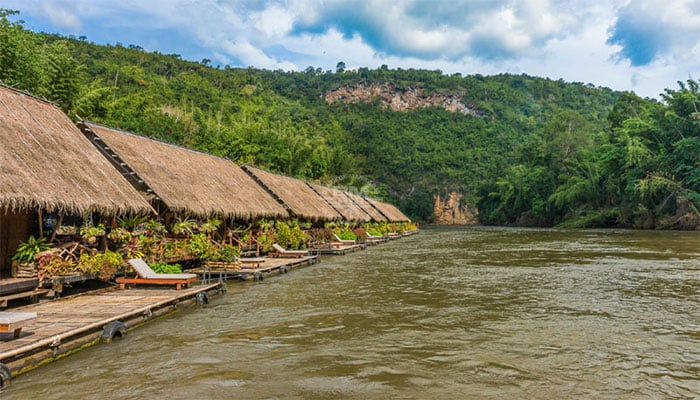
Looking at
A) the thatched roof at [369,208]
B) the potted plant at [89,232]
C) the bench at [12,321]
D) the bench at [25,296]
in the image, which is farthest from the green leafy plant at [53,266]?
the thatched roof at [369,208]

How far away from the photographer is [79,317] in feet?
24.1

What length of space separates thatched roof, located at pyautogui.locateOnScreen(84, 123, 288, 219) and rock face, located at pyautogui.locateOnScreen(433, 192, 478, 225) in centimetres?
7092

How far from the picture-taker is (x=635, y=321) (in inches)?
329

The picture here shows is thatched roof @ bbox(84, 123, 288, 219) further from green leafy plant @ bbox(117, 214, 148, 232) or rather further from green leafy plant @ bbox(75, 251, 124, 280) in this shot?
green leafy plant @ bbox(75, 251, 124, 280)

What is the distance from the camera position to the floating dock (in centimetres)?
570

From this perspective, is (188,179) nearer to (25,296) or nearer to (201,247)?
(201,247)

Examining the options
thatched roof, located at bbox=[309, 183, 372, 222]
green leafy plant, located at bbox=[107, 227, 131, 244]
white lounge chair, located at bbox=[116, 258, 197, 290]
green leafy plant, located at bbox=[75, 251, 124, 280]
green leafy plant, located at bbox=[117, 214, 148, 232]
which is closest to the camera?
green leafy plant, located at bbox=[75, 251, 124, 280]

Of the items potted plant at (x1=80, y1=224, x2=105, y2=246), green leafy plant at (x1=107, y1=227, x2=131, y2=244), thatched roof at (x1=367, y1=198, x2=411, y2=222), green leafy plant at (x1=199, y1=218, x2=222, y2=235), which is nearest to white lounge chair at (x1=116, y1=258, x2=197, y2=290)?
green leafy plant at (x1=107, y1=227, x2=131, y2=244)

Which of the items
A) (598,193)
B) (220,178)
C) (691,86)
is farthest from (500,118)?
(220,178)

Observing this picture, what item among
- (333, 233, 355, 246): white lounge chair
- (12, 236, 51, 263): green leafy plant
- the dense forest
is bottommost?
(333, 233, 355, 246): white lounge chair

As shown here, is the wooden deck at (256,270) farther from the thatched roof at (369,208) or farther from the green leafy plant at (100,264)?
the thatched roof at (369,208)

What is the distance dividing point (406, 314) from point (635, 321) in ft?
12.8

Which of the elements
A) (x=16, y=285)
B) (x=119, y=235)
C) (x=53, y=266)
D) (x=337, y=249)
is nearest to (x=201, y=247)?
(x=119, y=235)

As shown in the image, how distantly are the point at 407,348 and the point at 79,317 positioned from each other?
16.0 feet
